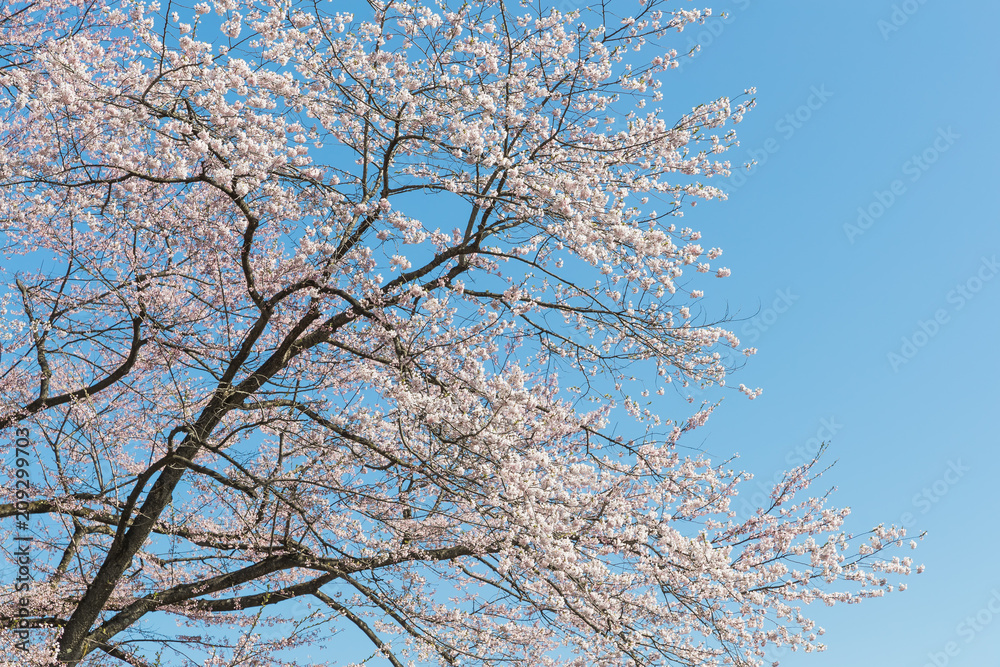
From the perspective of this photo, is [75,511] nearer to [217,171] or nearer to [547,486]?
[217,171]

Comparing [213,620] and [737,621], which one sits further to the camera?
[213,620]

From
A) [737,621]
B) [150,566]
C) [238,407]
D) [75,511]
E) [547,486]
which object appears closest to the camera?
[547,486]

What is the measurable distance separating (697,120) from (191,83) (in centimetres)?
467

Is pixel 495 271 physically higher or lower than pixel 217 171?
lower

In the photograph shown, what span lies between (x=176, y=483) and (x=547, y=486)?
13.6 feet

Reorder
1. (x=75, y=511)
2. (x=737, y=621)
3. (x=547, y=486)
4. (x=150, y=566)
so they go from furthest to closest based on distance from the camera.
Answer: (x=150, y=566), (x=75, y=511), (x=737, y=621), (x=547, y=486)

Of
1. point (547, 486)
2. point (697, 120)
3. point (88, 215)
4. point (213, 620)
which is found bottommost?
point (547, 486)

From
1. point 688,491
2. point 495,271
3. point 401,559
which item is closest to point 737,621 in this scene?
point 688,491

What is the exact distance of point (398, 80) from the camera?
22.8 feet

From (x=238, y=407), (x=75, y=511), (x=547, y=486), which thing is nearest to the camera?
(x=547, y=486)

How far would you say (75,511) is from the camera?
8250mm

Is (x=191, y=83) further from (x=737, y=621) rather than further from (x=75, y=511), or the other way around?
(x=737, y=621)

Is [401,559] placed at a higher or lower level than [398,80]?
lower

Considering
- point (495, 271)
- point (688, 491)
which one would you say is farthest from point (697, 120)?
point (688, 491)
